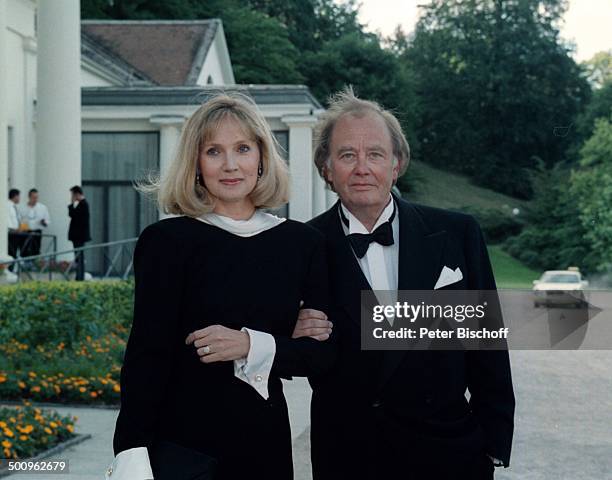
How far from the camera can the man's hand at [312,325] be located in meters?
2.96

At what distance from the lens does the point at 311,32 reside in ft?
234

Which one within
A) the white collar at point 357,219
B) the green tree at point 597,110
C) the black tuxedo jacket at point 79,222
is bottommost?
the black tuxedo jacket at point 79,222

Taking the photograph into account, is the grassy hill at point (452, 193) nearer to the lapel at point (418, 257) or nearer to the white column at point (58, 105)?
the white column at point (58, 105)

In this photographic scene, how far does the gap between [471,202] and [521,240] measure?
11.7 metres

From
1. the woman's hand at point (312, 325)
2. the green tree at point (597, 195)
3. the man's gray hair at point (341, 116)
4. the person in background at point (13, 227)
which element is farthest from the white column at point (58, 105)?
the green tree at point (597, 195)

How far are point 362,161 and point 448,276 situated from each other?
1.62 feet

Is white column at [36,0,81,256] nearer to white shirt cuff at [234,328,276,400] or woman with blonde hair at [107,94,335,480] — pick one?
woman with blonde hair at [107,94,335,480]

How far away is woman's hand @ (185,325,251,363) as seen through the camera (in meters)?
2.80

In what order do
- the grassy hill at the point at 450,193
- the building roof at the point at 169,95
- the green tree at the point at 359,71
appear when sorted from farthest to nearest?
1. the grassy hill at the point at 450,193
2. the green tree at the point at 359,71
3. the building roof at the point at 169,95

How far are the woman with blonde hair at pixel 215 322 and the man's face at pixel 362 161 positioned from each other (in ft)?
1.79

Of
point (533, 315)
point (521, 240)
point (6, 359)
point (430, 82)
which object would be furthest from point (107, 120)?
point (430, 82)

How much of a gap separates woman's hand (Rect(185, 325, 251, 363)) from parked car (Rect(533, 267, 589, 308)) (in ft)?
91.6

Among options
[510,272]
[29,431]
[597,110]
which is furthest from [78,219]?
[597,110]

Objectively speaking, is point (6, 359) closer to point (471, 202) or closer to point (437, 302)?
point (437, 302)
